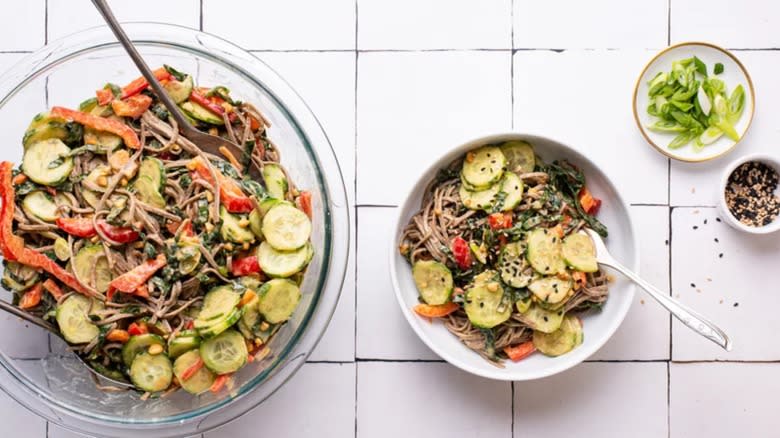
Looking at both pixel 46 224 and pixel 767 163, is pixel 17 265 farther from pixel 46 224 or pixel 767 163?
pixel 767 163

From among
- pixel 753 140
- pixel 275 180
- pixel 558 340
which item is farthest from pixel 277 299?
pixel 753 140

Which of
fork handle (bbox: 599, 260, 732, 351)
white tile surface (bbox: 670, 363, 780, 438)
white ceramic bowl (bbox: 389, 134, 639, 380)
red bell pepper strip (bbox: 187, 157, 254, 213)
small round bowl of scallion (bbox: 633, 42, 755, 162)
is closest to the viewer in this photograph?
red bell pepper strip (bbox: 187, 157, 254, 213)

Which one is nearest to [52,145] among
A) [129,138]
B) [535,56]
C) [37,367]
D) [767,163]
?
[129,138]

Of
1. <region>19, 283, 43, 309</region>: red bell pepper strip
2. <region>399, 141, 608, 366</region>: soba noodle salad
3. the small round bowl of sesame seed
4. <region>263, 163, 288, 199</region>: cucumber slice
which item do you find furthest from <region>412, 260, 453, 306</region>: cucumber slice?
<region>19, 283, 43, 309</region>: red bell pepper strip

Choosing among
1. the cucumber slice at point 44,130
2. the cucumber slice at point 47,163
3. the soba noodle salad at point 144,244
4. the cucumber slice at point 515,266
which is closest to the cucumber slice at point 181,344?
the soba noodle salad at point 144,244

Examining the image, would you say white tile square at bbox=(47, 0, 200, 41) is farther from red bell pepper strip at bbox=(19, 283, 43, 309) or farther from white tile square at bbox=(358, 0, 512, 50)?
red bell pepper strip at bbox=(19, 283, 43, 309)

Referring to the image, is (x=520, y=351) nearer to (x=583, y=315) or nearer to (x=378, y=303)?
(x=583, y=315)

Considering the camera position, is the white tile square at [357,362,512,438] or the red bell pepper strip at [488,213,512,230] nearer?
the red bell pepper strip at [488,213,512,230]
